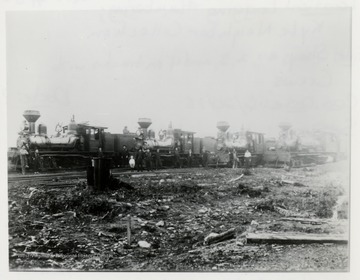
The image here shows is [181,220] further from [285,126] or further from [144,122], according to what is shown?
[285,126]

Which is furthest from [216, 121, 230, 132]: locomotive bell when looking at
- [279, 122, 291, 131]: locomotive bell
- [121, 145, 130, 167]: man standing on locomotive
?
[121, 145, 130, 167]: man standing on locomotive

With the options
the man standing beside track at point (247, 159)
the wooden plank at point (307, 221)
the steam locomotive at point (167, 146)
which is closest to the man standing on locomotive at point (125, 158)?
the steam locomotive at point (167, 146)

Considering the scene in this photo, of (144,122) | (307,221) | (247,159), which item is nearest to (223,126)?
(247,159)

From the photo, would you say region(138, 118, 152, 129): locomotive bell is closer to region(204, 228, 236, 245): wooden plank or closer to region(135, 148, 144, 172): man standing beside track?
region(135, 148, 144, 172): man standing beside track

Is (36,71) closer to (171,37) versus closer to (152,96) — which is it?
(152,96)

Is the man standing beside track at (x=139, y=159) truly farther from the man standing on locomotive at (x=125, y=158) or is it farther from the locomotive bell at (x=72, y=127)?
Result: the locomotive bell at (x=72, y=127)

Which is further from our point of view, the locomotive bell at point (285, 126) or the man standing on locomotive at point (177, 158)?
the man standing on locomotive at point (177, 158)

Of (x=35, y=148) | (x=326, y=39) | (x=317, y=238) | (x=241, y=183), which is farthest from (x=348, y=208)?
(x=35, y=148)
